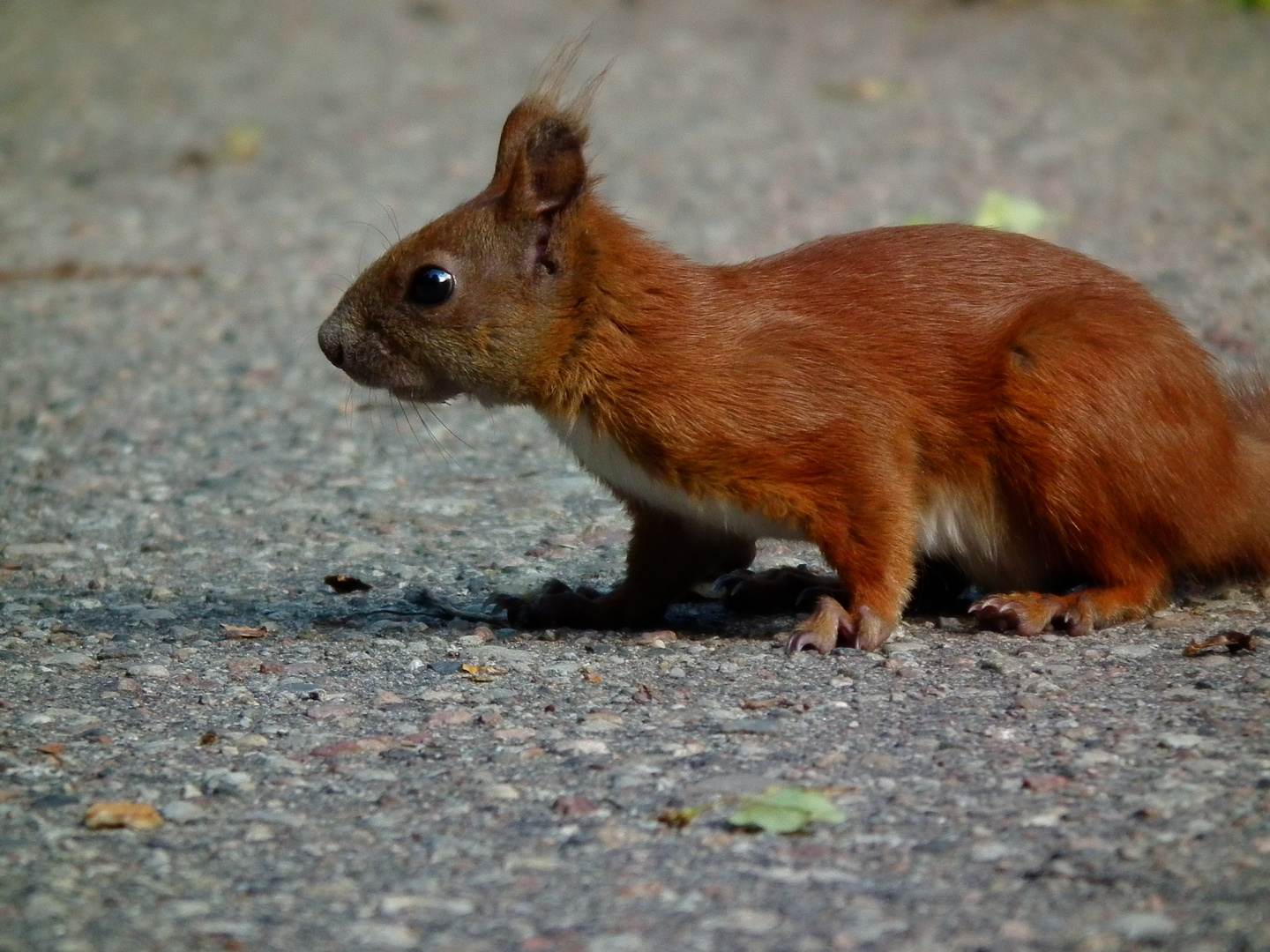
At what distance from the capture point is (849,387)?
162 inches

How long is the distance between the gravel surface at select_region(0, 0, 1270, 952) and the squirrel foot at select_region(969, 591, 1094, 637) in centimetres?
6

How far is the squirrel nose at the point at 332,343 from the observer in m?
4.33

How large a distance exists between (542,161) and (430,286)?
0.42 meters

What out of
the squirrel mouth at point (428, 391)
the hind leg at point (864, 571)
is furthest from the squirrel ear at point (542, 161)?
the hind leg at point (864, 571)

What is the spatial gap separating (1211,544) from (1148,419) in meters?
0.41

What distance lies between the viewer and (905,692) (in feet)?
12.6

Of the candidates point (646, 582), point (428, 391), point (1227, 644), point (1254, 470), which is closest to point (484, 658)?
point (646, 582)

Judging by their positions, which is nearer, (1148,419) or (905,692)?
(905,692)

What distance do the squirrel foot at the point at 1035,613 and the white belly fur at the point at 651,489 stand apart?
0.54 metres

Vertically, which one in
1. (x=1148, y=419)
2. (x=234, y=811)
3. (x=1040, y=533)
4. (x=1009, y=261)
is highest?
(x=1009, y=261)

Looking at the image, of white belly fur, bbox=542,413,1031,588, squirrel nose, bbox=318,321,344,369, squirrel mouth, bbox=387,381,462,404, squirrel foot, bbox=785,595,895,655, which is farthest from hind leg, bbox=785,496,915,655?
squirrel nose, bbox=318,321,344,369

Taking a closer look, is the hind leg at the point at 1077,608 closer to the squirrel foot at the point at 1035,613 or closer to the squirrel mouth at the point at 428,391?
the squirrel foot at the point at 1035,613

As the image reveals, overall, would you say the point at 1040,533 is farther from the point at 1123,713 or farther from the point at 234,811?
the point at 234,811

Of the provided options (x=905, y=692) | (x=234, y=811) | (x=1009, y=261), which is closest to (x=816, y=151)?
(x=1009, y=261)
